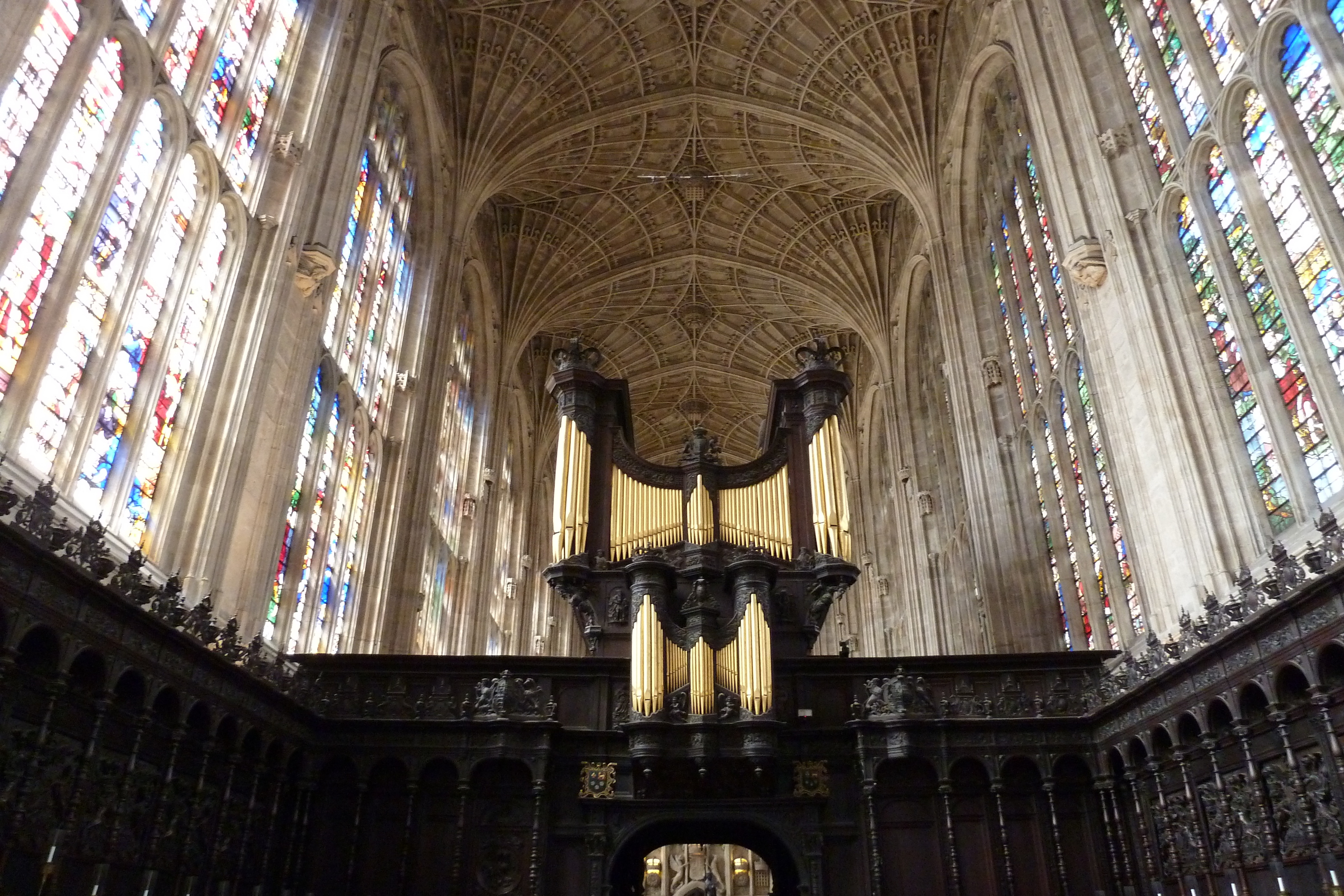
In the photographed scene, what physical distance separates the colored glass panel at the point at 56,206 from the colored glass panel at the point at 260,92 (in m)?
2.66

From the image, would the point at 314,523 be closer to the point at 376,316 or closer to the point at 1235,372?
the point at 376,316

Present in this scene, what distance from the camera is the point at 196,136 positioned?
Result: 513 inches

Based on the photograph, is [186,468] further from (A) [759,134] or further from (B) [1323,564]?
(A) [759,134]

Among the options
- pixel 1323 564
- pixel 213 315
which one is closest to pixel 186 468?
pixel 213 315

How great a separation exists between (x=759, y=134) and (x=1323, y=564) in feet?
72.4

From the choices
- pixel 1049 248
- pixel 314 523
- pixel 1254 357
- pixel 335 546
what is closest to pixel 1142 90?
pixel 1049 248

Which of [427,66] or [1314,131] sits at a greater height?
[427,66]

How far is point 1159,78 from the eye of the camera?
47.0ft

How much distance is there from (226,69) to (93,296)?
491 cm

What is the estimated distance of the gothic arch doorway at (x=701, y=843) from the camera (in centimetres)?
1424

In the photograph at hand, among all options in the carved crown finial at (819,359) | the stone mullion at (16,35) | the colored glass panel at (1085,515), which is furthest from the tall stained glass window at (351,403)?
the colored glass panel at (1085,515)

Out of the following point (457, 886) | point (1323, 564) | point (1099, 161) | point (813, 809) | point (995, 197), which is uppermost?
point (995, 197)

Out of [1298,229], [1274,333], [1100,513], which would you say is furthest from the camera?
[1100,513]

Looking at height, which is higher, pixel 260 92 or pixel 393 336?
pixel 393 336
